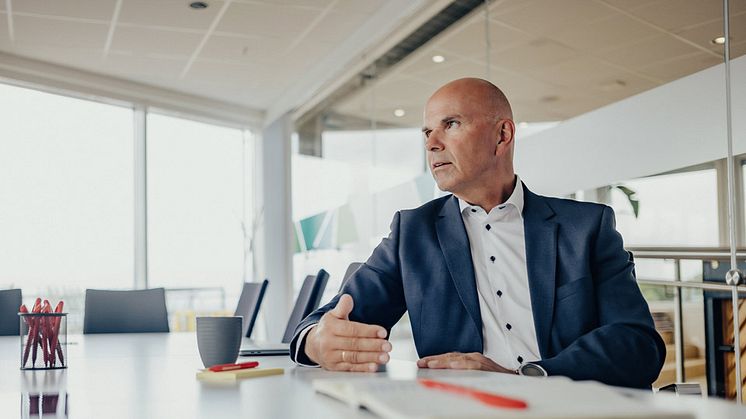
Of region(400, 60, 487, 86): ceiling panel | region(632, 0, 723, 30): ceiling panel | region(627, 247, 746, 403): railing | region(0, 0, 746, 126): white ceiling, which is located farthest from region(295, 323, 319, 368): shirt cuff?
region(400, 60, 487, 86): ceiling panel

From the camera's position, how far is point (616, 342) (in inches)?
67.7

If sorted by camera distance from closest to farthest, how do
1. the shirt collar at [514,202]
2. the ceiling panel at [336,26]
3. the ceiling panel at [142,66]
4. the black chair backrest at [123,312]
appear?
the shirt collar at [514,202], the black chair backrest at [123,312], the ceiling panel at [336,26], the ceiling panel at [142,66]

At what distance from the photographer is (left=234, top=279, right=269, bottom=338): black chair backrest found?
4700mm

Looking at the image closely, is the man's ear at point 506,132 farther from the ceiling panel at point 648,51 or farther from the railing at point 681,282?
the ceiling panel at point 648,51

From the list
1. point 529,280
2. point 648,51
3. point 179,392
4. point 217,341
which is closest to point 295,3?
point 648,51

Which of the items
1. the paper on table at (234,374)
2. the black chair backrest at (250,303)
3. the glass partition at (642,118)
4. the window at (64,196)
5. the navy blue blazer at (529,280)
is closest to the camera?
the paper on table at (234,374)

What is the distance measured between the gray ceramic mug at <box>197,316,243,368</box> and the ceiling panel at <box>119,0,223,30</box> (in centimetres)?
463

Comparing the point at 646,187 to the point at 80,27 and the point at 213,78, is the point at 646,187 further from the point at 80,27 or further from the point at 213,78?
the point at 213,78

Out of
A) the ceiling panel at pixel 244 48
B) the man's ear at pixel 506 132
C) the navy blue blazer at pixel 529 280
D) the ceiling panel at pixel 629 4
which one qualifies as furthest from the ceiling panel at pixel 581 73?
the ceiling panel at pixel 244 48

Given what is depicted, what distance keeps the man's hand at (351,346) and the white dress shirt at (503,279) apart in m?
0.54

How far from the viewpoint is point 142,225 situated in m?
8.41

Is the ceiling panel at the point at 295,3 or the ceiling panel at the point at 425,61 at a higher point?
the ceiling panel at the point at 295,3

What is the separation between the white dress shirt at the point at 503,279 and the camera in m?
2.01

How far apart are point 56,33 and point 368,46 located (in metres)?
2.66
